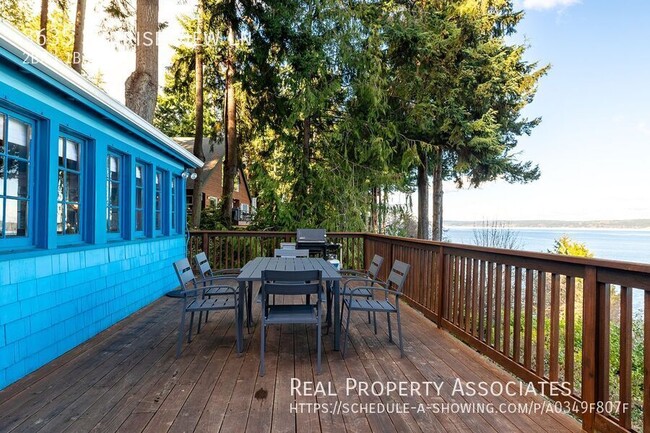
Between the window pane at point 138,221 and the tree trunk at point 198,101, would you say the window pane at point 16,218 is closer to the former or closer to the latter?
the window pane at point 138,221

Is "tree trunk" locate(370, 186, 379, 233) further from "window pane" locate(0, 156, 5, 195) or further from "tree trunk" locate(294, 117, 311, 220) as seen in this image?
"window pane" locate(0, 156, 5, 195)

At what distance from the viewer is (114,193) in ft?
15.3

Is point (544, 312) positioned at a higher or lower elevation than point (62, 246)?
lower

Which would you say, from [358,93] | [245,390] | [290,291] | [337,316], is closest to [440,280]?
[337,316]

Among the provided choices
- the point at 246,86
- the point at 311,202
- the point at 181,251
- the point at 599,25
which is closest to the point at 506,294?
the point at 181,251

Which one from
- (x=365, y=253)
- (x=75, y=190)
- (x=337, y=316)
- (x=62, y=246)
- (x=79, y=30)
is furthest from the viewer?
(x=79, y=30)

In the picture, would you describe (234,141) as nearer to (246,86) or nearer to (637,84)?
(246,86)

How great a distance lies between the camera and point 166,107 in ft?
75.1

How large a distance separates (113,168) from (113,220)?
0.65 meters

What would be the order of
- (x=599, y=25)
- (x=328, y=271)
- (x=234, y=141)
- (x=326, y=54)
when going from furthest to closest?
(x=599, y=25) < (x=234, y=141) < (x=326, y=54) < (x=328, y=271)

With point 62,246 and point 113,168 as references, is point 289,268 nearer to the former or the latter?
point 62,246

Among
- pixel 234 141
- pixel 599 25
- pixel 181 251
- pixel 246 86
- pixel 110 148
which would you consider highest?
pixel 599 25

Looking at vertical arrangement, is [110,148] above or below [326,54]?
below

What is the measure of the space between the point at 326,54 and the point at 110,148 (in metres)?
5.85
